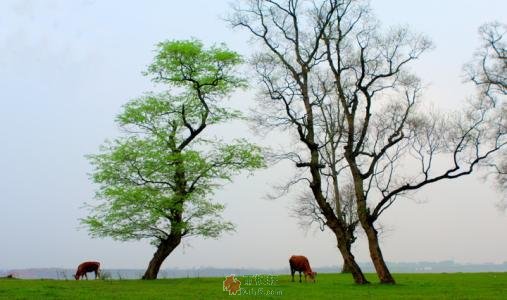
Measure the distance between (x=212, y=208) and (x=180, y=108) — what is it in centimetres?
801

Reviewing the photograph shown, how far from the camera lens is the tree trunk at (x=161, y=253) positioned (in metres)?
37.9

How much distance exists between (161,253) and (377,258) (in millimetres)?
15728

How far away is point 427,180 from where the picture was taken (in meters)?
29.8

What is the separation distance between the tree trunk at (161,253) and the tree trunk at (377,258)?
14.1m

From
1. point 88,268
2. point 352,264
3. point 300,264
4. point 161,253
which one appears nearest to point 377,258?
point 352,264

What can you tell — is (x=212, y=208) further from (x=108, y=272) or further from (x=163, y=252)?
(x=108, y=272)

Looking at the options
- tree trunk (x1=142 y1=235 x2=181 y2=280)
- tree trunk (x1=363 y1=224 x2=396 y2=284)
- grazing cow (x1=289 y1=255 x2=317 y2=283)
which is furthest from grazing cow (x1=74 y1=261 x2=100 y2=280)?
tree trunk (x1=363 y1=224 x2=396 y2=284)

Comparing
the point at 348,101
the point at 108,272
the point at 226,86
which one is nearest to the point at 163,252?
the point at 108,272

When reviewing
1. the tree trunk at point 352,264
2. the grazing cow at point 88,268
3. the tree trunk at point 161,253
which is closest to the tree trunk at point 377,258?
the tree trunk at point 352,264

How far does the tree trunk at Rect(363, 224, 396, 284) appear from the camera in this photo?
2998 centimetres

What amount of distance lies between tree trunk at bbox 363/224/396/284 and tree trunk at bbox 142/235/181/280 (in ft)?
46.2

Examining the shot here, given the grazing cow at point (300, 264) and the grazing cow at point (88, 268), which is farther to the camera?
the grazing cow at point (88, 268)

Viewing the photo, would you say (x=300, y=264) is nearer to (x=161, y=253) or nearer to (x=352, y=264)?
(x=352, y=264)

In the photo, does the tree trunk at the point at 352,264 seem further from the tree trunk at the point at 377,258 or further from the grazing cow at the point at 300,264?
the grazing cow at the point at 300,264
